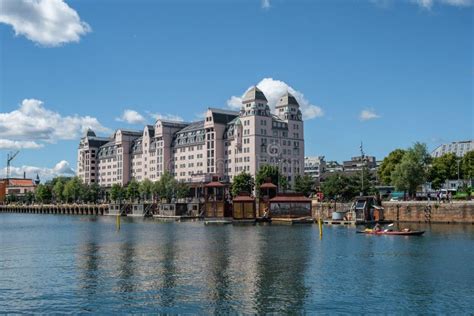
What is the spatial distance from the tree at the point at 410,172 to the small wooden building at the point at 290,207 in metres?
22.0

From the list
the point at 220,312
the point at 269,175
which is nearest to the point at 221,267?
the point at 220,312

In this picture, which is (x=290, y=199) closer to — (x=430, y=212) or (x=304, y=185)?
(x=430, y=212)

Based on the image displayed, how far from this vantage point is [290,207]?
442ft

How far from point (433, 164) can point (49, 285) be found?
13115cm

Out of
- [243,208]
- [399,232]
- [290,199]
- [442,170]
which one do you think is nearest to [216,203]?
[243,208]

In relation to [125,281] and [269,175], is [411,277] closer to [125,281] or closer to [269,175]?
[125,281]

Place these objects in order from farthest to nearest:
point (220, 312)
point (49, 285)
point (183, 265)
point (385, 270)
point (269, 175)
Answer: point (269, 175)
point (183, 265)
point (385, 270)
point (49, 285)
point (220, 312)

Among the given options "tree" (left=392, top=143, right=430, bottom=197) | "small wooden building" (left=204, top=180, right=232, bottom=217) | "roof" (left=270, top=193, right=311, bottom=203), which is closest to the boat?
"roof" (left=270, top=193, right=311, bottom=203)

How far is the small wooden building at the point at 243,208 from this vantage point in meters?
134

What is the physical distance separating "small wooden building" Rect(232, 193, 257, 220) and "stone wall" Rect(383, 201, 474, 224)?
29.8 m

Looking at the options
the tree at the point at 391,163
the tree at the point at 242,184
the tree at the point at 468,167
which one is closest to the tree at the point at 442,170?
the tree at the point at 468,167

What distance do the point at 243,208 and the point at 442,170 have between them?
56.1 meters

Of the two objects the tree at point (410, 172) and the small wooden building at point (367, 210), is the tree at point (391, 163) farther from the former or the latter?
the small wooden building at point (367, 210)

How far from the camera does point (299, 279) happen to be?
1843 inches
